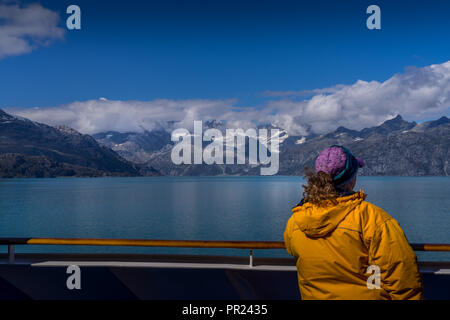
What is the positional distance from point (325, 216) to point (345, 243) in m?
0.22

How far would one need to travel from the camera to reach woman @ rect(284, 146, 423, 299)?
2092 millimetres

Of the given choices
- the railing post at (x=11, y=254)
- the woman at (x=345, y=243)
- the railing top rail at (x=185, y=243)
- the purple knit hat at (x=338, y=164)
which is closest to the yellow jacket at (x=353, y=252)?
the woman at (x=345, y=243)

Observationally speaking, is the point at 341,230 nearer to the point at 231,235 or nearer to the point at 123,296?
the point at 123,296

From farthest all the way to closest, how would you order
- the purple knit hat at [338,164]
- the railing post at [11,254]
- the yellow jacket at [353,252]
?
the railing post at [11,254] → the purple knit hat at [338,164] → the yellow jacket at [353,252]

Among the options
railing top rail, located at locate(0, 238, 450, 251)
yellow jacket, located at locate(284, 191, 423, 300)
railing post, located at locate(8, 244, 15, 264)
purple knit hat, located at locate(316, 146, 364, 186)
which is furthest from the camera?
railing post, located at locate(8, 244, 15, 264)

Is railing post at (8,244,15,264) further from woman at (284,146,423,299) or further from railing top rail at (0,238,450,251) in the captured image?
woman at (284,146,423,299)

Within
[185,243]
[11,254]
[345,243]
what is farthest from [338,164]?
[11,254]

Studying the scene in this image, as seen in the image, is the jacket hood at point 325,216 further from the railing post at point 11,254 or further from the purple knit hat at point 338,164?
the railing post at point 11,254

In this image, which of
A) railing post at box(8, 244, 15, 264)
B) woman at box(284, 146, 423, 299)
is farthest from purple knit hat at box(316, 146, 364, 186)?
railing post at box(8, 244, 15, 264)

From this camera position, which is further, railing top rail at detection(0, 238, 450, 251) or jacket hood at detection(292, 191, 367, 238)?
railing top rail at detection(0, 238, 450, 251)

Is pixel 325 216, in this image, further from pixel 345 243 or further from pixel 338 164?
pixel 338 164

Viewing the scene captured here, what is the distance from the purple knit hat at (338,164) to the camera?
232cm

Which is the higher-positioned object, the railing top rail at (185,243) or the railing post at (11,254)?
the railing top rail at (185,243)

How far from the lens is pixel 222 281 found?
4.17 metres
